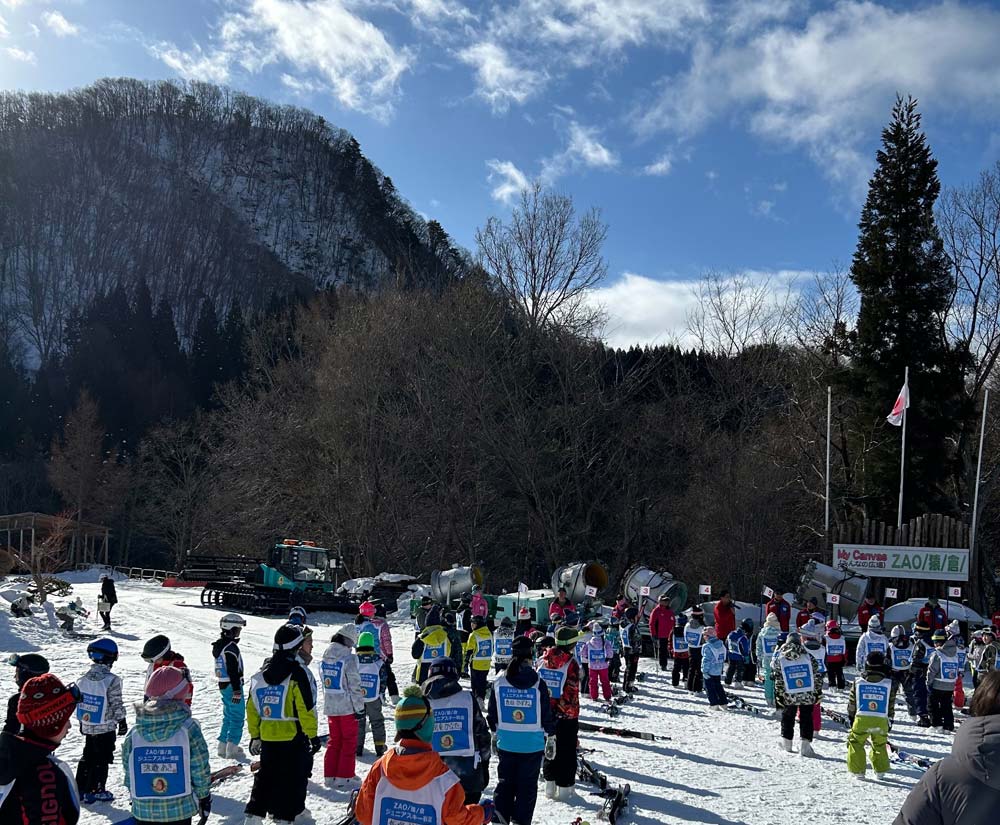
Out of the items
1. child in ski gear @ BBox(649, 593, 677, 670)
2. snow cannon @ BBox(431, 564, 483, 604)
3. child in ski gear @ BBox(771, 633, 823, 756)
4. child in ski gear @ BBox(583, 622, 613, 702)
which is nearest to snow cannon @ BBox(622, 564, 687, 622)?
child in ski gear @ BBox(649, 593, 677, 670)

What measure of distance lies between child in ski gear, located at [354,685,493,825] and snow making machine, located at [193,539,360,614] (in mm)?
22655

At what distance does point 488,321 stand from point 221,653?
3104 cm

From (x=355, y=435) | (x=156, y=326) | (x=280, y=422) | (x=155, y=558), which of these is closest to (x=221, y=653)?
(x=355, y=435)

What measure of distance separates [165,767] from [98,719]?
3210 mm

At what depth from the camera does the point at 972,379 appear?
3716cm

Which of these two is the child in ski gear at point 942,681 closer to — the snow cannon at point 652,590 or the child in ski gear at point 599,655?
the child in ski gear at point 599,655

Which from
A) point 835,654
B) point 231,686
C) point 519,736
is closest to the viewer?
point 519,736

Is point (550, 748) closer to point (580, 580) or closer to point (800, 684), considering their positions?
point (800, 684)

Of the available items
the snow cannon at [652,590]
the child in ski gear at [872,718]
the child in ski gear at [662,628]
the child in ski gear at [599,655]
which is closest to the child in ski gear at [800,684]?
the child in ski gear at [872,718]

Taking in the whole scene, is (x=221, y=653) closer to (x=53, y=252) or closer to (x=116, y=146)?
(x=53, y=252)

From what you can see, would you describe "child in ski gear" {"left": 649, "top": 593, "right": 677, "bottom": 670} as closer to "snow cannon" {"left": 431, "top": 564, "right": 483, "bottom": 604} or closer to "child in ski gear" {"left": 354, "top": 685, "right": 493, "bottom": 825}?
"snow cannon" {"left": 431, "top": 564, "right": 483, "bottom": 604}

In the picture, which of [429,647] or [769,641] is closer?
[429,647]

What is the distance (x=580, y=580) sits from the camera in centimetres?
2322

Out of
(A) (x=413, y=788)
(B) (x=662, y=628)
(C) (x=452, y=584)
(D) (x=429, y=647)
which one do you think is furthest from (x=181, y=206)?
(A) (x=413, y=788)
